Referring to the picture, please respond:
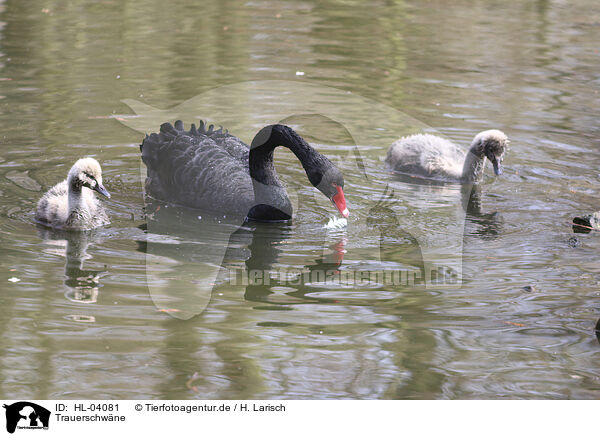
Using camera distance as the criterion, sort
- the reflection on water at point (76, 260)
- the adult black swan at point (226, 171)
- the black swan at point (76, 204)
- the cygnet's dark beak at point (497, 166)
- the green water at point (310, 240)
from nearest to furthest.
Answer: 1. the green water at point (310, 240)
2. the reflection on water at point (76, 260)
3. the black swan at point (76, 204)
4. the adult black swan at point (226, 171)
5. the cygnet's dark beak at point (497, 166)

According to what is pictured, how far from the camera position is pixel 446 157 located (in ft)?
26.6

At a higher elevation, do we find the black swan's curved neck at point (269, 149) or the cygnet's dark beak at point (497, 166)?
the black swan's curved neck at point (269, 149)

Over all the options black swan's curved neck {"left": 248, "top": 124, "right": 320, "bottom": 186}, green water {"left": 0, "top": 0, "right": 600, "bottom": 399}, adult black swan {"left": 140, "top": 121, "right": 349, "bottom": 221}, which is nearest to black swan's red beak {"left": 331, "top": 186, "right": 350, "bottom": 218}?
adult black swan {"left": 140, "top": 121, "right": 349, "bottom": 221}

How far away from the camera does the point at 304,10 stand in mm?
16375

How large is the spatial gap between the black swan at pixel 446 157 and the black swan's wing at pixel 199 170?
59.5 inches

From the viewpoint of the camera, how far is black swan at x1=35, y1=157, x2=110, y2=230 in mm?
6316

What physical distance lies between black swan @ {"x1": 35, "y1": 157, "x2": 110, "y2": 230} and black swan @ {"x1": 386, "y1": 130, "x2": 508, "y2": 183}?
2889 mm

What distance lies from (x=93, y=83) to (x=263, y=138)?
4.38 meters
